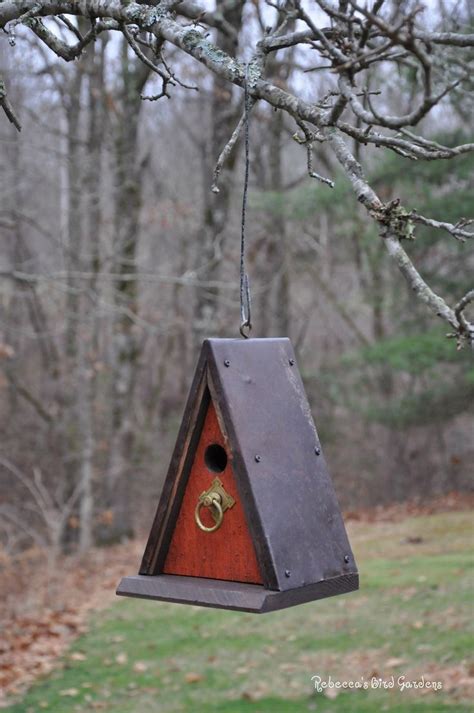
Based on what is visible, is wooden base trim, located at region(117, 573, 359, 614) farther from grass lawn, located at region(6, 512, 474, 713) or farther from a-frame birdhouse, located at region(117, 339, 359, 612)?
grass lawn, located at region(6, 512, 474, 713)

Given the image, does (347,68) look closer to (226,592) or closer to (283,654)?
(226,592)

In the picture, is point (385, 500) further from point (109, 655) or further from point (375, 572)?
point (109, 655)

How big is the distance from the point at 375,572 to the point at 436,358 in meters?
4.30

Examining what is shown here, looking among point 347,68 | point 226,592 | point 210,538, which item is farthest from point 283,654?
point 347,68

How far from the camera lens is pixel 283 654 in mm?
7570

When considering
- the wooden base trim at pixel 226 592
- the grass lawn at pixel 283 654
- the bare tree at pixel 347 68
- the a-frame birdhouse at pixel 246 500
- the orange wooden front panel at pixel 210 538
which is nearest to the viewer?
the bare tree at pixel 347 68

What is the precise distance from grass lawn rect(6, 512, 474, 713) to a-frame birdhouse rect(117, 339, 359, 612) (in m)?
3.66

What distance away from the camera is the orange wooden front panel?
8.90ft

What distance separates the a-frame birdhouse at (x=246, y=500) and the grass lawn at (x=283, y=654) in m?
3.66

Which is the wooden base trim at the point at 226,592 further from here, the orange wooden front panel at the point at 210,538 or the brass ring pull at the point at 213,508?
the brass ring pull at the point at 213,508

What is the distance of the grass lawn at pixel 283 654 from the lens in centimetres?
645

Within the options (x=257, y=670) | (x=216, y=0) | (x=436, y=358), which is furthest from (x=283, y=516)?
(x=216, y=0)

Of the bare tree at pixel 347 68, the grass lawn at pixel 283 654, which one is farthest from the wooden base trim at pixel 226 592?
the grass lawn at pixel 283 654

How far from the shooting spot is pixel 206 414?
111 inches
